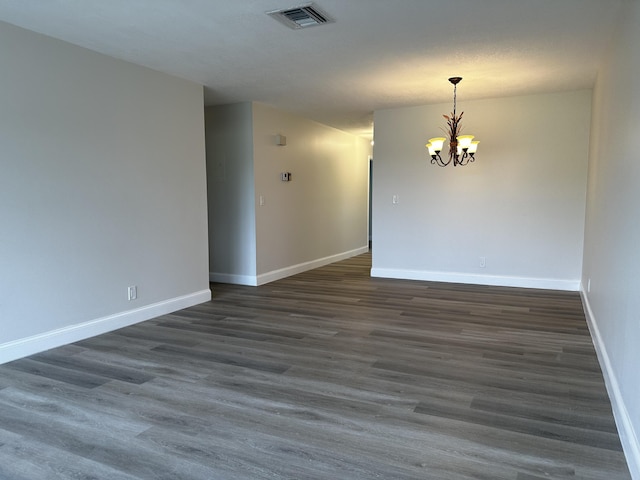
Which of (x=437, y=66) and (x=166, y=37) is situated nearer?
(x=166, y=37)

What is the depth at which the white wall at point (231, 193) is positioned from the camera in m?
5.85

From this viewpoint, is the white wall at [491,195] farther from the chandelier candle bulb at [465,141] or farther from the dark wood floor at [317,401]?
the dark wood floor at [317,401]

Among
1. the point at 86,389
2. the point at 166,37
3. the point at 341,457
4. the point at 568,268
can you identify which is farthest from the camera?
the point at 568,268

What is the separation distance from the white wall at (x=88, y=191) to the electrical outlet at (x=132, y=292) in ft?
0.14

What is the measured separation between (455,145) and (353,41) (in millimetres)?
2191

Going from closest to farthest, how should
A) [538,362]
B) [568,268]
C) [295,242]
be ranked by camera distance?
1. [538,362]
2. [568,268]
3. [295,242]

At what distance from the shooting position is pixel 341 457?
1.99 meters

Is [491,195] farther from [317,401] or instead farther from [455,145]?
[317,401]

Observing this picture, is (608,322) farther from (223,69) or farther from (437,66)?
(223,69)

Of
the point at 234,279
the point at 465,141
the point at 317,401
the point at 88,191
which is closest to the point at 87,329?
the point at 88,191

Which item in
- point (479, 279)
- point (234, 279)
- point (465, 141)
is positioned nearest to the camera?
point (465, 141)

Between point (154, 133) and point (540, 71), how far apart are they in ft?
12.7

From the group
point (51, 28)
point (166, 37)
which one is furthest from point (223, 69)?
point (51, 28)

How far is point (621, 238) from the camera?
98.7 inches
